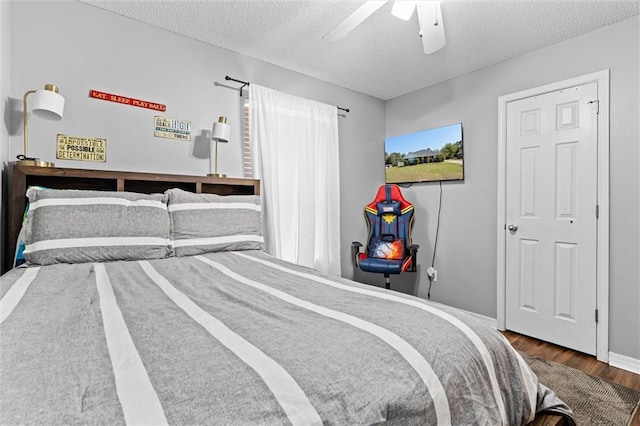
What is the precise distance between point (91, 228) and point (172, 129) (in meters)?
1.13

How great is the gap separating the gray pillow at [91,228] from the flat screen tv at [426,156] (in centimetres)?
277

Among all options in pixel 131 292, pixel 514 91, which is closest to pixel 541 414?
pixel 131 292

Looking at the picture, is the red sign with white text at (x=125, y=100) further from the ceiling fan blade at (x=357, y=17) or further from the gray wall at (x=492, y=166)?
the gray wall at (x=492, y=166)

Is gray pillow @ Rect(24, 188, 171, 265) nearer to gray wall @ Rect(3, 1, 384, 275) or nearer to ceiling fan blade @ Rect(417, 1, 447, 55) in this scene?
gray wall @ Rect(3, 1, 384, 275)

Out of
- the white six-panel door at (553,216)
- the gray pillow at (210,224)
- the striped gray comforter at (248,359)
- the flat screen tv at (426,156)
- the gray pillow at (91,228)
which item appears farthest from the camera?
the flat screen tv at (426,156)

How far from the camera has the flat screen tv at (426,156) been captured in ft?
11.0

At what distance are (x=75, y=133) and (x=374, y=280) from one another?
10.7 ft

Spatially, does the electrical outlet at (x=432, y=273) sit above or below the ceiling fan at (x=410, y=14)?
below

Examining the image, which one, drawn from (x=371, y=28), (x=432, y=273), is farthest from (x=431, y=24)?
(x=432, y=273)

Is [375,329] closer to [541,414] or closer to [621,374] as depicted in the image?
[541,414]

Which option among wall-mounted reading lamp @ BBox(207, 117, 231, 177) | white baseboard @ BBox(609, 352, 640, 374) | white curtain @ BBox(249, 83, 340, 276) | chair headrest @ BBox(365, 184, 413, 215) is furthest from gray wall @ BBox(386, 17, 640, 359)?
wall-mounted reading lamp @ BBox(207, 117, 231, 177)

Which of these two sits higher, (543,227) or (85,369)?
(543,227)

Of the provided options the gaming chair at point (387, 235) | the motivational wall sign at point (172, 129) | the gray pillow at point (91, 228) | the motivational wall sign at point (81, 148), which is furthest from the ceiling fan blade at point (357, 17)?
the gaming chair at point (387, 235)

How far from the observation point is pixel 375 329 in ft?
2.75
